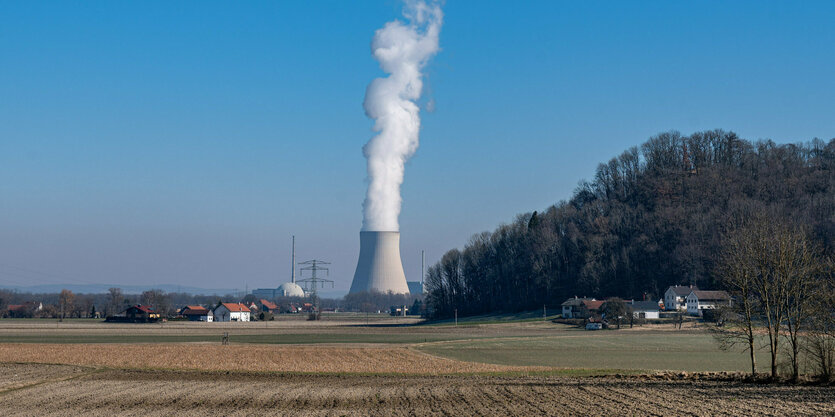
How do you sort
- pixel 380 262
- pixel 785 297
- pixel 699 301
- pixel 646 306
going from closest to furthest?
pixel 785 297 → pixel 646 306 → pixel 699 301 → pixel 380 262

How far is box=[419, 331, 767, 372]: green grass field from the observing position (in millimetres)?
38625

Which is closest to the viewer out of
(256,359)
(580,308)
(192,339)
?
(256,359)

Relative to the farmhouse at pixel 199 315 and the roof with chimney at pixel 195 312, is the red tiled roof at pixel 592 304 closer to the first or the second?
the farmhouse at pixel 199 315

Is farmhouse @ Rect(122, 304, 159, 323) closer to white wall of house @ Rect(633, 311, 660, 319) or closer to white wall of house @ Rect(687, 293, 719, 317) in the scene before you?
white wall of house @ Rect(633, 311, 660, 319)

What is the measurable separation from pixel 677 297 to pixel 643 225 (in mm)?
18854

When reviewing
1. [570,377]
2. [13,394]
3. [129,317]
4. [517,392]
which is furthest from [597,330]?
[129,317]

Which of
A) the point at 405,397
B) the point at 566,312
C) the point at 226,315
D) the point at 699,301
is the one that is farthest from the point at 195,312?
the point at 405,397

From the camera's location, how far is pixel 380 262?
457ft

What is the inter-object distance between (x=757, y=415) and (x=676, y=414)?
2.11 meters

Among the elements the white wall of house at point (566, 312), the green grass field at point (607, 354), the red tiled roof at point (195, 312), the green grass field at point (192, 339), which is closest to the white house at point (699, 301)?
the white wall of house at point (566, 312)

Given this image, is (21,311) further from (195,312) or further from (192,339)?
(192,339)

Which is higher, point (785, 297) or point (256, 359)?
point (785, 297)

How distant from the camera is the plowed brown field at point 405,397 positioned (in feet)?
72.4

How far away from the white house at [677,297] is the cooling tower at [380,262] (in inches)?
1915
